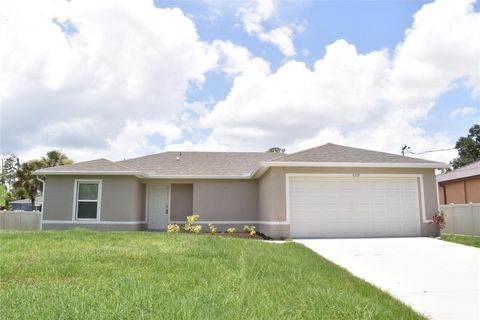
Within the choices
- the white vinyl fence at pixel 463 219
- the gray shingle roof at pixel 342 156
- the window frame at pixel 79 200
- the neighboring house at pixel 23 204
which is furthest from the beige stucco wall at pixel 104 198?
the neighboring house at pixel 23 204

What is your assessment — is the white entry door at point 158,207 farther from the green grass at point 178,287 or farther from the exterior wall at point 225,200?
the green grass at point 178,287

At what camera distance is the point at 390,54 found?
14219mm

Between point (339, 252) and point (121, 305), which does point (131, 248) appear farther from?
point (339, 252)

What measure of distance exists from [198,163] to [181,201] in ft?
8.93

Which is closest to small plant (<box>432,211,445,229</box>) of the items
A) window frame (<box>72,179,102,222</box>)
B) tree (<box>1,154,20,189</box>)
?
window frame (<box>72,179,102,222</box>)

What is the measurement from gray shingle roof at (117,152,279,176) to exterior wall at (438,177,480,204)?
11838 mm

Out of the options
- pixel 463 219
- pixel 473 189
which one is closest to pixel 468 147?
pixel 473 189

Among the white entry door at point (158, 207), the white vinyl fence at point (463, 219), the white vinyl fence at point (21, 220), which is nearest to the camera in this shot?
the white vinyl fence at point (463, 219)

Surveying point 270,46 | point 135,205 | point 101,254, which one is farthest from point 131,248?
point 135,205

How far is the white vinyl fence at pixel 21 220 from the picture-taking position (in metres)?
19.5

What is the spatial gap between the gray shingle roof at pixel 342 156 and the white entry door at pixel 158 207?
7491 millimetres

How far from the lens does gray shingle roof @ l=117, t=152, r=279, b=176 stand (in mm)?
20031

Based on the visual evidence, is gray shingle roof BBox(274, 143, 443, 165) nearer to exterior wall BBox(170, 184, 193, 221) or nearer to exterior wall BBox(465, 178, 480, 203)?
exterior wall BBox(170, 184, 193, 221)

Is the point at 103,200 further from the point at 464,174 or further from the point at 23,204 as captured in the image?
the point at 23,204
